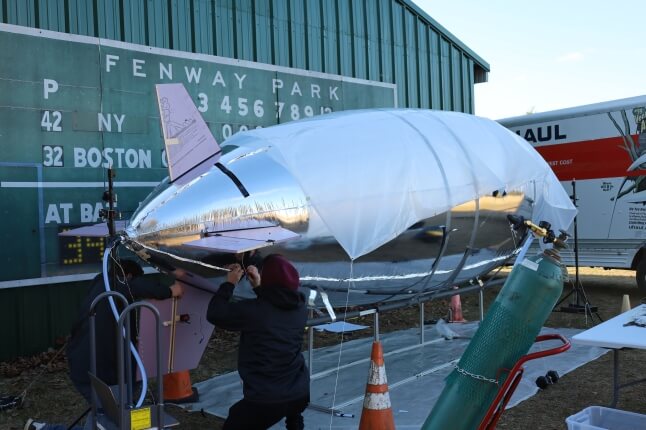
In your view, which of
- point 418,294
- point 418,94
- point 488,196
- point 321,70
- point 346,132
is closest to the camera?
point 346,132

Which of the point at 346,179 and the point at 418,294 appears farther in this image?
the point at 418,294

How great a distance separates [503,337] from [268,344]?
1.45 metres

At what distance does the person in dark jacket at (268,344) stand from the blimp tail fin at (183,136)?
964 mm

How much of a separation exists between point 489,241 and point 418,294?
78 cm

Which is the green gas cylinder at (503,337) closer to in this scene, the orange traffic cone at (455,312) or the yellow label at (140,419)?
the yellow label at (140,419)

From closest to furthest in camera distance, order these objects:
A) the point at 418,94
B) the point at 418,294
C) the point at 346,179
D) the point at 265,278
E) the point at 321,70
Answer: the point at 265,278 → the point at 346,179 → the point at 418,294 → the point at 321,70 → the point at 418,94

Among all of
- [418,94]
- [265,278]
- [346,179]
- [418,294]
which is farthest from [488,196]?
[418,94]

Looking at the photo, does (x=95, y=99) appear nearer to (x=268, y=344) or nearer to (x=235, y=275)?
(x=235, y=275)

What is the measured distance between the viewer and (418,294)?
549 cm

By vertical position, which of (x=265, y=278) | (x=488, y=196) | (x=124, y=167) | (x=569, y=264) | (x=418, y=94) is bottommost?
(x=569, y=264)

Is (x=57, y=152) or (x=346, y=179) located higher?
(x=57, y=152)

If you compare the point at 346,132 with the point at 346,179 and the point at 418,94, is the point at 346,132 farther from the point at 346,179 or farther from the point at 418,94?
the point at 418,94

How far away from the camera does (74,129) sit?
751 centimetres

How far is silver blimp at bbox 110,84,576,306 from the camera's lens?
13.6ft
